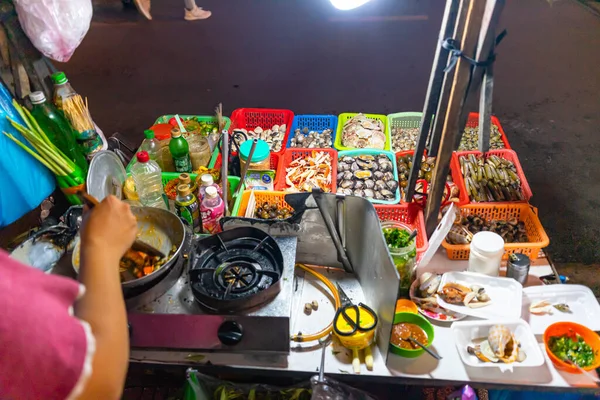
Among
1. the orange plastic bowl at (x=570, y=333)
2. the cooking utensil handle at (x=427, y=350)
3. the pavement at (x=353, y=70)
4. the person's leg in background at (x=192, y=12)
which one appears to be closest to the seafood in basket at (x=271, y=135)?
the pavement at (x=353, y=70)

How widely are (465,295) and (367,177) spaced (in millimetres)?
1011

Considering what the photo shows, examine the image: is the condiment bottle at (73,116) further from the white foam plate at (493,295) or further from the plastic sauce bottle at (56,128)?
the white foam plate at (493,295)

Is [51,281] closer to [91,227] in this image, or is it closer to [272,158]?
[91,227]

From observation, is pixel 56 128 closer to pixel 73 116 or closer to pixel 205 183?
pixel 73 116

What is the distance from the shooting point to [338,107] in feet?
16.0

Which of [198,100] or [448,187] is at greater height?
[448,187]

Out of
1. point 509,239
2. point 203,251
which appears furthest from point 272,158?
point 509,239

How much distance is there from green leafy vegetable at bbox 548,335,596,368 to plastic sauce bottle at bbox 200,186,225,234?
152cm

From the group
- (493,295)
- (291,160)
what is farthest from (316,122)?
(493,295)

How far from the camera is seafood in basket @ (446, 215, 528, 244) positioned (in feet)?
7.29

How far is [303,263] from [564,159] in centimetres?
321

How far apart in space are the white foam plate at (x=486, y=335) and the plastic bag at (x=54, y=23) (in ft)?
7.88

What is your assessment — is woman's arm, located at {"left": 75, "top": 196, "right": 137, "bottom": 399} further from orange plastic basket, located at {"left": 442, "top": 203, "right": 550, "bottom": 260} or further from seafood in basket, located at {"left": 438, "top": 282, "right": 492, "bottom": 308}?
orange plastic basket, located at {"left": 442, "top": 203, "right": 550, "bottom": 260}

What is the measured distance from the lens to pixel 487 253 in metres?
1.94
